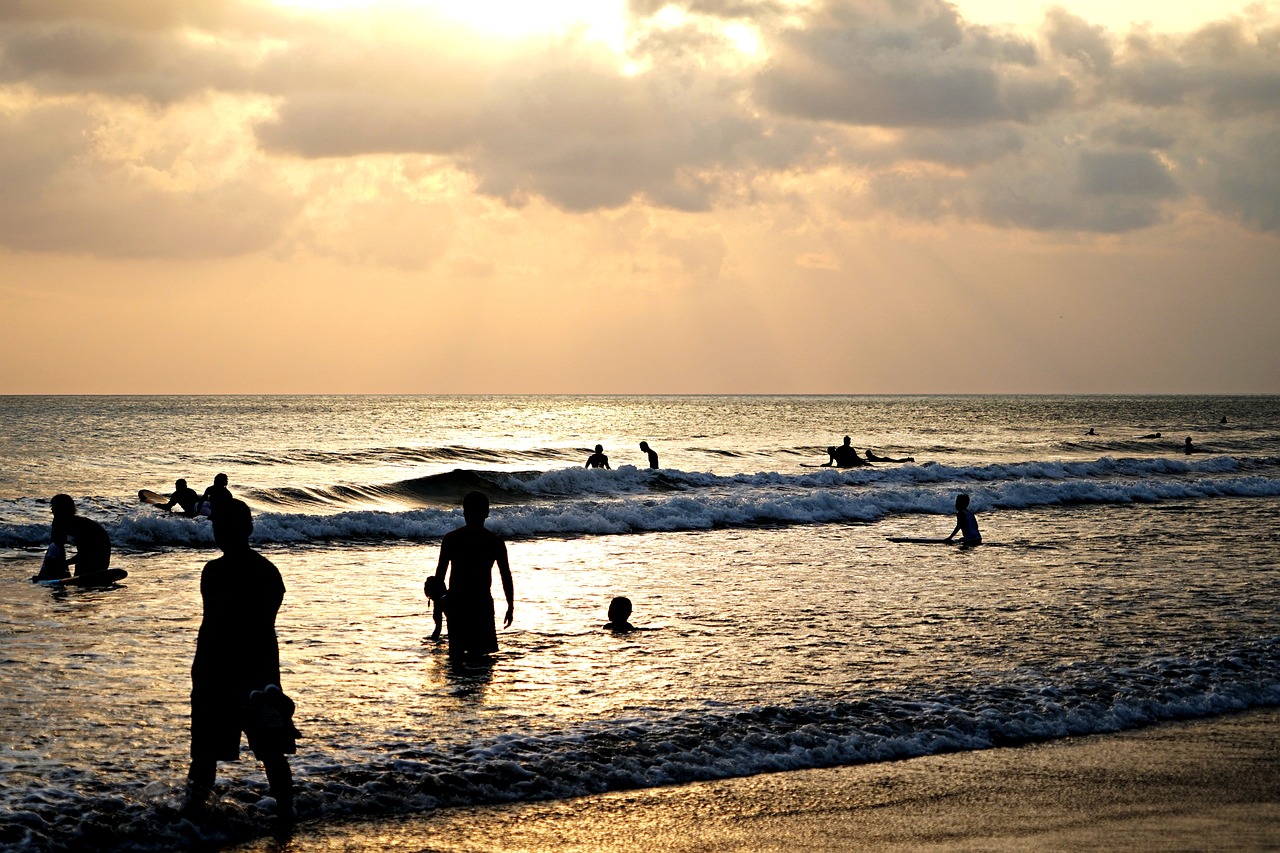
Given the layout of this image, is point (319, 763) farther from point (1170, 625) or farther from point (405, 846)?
point (1170, 625)

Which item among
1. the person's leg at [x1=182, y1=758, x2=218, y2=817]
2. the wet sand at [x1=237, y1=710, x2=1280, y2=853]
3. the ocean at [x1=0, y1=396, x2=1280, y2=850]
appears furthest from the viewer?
the ocean at [x1=0, y1=396, x2=1280, y2=850]

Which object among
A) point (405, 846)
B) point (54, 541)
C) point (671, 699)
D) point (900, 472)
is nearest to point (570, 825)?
point (405, 846)

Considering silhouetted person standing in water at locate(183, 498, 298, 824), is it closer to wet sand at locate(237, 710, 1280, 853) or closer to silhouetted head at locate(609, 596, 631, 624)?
wet sand at locate(237, 710, 1280, 853)

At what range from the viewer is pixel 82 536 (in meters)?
16.2

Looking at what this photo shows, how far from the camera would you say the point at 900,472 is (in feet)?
144

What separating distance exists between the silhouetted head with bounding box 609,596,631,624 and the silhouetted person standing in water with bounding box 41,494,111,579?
7769mm

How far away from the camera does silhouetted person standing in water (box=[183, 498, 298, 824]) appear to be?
7.09 m

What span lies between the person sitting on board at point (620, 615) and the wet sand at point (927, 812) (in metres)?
5.13

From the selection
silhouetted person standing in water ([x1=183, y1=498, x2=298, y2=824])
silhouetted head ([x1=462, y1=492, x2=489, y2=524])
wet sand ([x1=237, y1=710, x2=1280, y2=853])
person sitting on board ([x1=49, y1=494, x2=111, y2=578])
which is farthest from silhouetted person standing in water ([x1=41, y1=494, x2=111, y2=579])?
wet sand ([x1=237, y1=710, x2=1280, y2=853])

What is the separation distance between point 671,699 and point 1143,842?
438cm

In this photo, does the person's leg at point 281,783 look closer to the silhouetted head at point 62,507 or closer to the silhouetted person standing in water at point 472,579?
the silhouetted person standing in water at point 472,579

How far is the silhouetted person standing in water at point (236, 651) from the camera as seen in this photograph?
23.2 ft

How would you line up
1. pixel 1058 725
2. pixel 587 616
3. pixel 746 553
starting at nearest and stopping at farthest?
pixel 1058 725 → pixel 587 616 → pixel 746 553

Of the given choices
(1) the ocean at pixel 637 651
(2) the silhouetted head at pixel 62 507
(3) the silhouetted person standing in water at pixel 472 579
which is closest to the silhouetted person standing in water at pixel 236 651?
(1) the ocean at pixel 637 651
